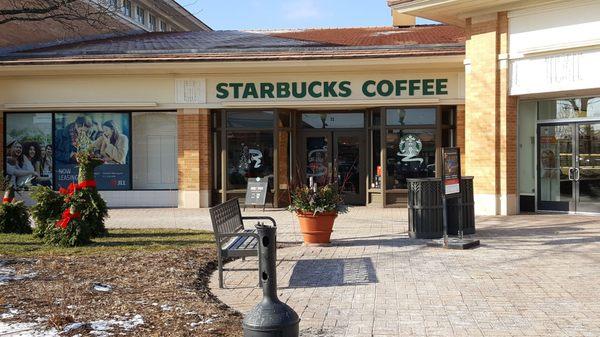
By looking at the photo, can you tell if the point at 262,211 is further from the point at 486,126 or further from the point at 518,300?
the point at 518,300

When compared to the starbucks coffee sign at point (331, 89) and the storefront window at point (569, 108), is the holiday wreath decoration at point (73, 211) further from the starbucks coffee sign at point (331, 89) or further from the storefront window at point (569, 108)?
the storefront window at point (569, 108)

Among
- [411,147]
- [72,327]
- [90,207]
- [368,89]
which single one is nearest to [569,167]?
[411,147]

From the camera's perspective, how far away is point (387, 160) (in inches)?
709

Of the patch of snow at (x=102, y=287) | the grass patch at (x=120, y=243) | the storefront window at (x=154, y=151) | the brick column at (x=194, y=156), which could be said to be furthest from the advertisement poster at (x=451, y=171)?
the storefront window at (x=154, y=151)

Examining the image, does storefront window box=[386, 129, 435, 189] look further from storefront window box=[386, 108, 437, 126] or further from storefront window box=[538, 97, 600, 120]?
storefront window box=[538, 97, 600, 120]

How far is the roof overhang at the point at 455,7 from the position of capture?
47.0 feet

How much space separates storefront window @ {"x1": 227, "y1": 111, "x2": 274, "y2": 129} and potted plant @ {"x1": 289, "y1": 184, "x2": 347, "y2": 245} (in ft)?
26.5

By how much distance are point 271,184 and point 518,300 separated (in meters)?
12.2

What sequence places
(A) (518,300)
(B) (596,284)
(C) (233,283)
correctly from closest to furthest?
(A) (518,300)
(B) (596,284)
(C) (233,283)

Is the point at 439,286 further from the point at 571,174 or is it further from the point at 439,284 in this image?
the point at 571,174

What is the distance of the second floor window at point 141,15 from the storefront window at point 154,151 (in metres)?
19.5

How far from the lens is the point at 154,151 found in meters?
19.2

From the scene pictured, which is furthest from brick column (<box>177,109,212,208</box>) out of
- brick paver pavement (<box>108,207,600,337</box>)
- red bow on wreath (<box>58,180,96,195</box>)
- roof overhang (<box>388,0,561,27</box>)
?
red bow on wreath (<box>58,180,96,195</box>)

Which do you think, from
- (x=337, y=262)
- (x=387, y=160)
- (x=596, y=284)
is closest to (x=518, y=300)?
(x=596, y=284)
